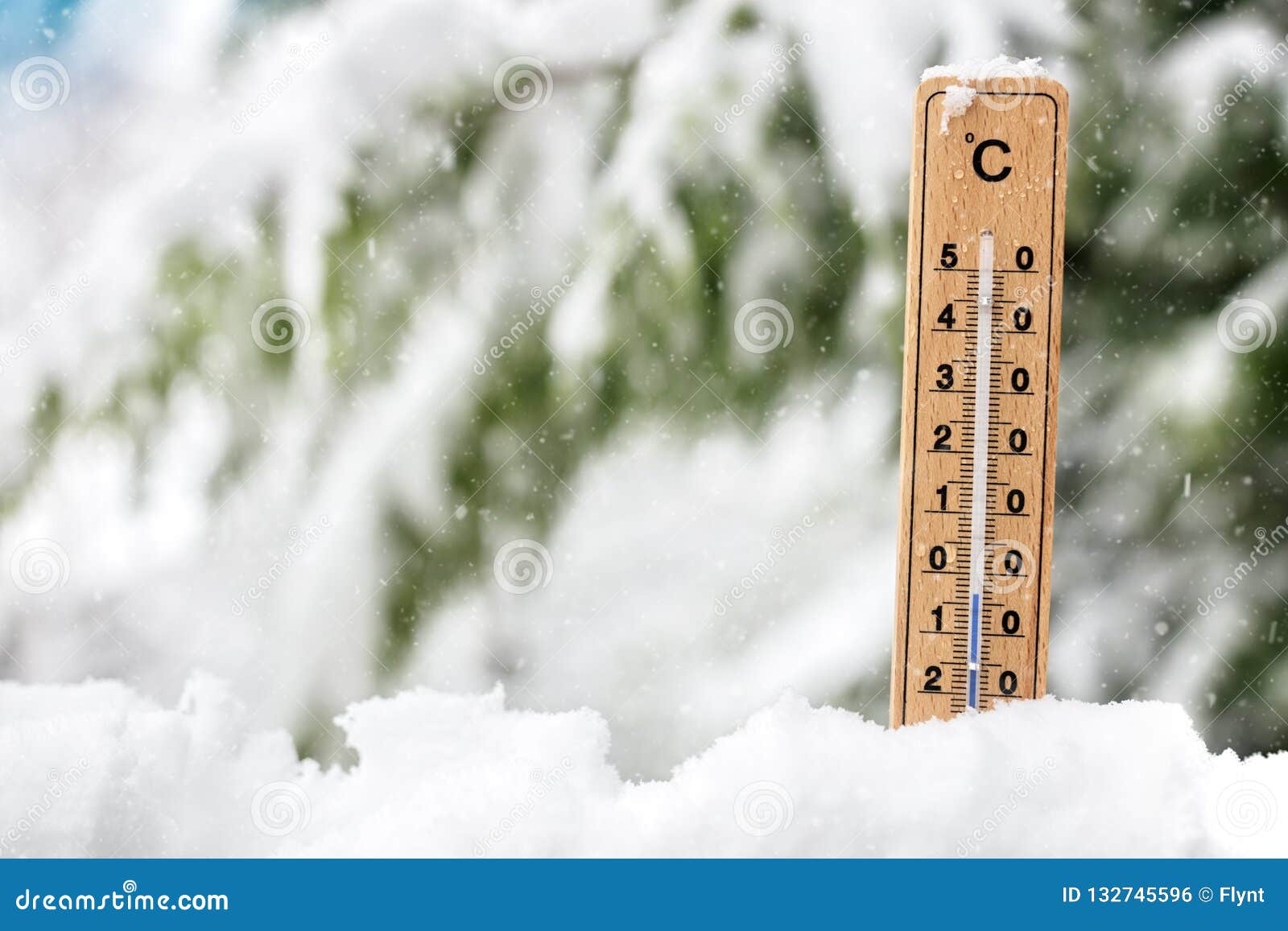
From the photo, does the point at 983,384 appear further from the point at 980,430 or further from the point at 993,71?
the point at 993,71

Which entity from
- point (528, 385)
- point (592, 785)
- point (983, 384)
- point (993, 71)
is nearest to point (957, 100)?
point (993, 71)

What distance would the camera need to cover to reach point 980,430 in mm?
742

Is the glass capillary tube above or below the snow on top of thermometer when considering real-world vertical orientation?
below

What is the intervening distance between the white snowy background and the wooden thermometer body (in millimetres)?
161

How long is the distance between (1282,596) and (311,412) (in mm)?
974

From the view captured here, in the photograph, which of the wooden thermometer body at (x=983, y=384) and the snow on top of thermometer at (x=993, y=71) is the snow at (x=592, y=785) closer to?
the wooden thermometer body at (x=983, y=384)

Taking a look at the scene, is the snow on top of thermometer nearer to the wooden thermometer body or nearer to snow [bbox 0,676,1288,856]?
the wooden thermometer body

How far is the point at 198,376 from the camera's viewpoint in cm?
93

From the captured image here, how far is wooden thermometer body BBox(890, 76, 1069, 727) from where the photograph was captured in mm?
733

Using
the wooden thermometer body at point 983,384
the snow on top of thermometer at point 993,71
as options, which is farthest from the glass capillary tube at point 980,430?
the snow on top of thermometer at point 993,71

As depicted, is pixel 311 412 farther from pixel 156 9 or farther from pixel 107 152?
pixel 156 9

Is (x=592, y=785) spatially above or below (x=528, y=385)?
below

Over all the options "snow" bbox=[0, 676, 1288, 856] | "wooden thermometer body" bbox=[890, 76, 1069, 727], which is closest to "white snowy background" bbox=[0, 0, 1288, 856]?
"snow" bbox=[0, 676, 1288, 856]

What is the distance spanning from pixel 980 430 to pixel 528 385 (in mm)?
428
